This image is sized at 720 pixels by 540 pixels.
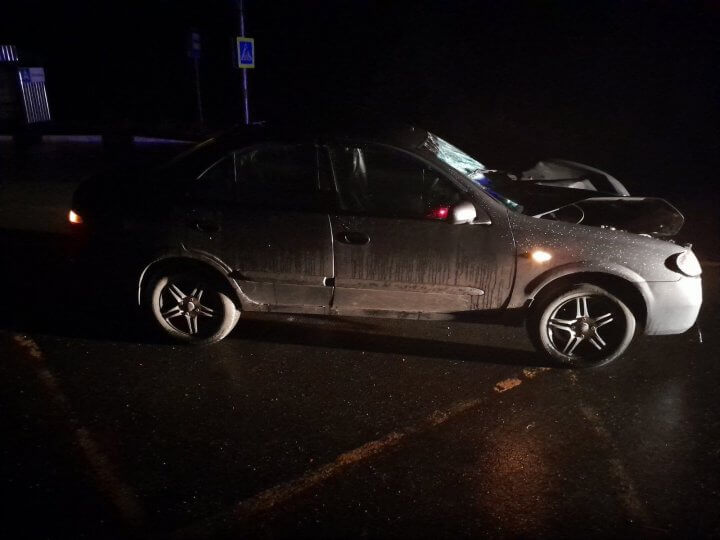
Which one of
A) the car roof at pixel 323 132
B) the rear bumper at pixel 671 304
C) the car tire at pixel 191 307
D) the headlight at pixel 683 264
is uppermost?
the car roof at pixel 323 132

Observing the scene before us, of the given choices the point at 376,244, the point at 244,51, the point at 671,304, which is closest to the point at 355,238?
the point at 376,244

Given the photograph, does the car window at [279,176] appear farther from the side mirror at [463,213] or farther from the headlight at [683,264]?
the headlight at [683,264]

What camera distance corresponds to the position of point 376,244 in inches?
152

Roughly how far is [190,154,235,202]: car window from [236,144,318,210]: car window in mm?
56

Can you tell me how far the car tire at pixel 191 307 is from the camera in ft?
13.7

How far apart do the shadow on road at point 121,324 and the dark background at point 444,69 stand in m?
5.71

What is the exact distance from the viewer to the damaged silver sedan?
150 inches

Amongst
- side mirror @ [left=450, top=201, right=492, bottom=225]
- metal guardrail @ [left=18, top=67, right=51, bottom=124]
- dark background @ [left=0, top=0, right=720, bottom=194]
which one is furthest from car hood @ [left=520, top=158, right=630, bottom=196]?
metal guardrail @ [left=18, top=67, right=51, bottom=124]

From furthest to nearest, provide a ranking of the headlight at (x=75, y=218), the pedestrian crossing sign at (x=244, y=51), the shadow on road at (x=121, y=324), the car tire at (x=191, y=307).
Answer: the pedestrian crossing sign at (x=244, y=51)
the shadow on road at (x=121, y=324)
the car tire at (x=191, y=307)
the headlight at (x=75, y=218)

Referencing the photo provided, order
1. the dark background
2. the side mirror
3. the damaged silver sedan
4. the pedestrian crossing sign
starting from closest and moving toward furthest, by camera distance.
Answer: the side mirror → the damaged silver sedan → the pedestrian crossing sign → the dark background

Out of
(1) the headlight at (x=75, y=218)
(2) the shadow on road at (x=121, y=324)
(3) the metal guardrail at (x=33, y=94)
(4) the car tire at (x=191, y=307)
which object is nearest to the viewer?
(1) the headlight at (x=75, y=218)

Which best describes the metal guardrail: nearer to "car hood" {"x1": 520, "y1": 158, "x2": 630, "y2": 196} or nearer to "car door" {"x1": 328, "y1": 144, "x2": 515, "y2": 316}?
"car hood" {"x1": 520, "y1": 158, "x2": 630, "y2": 196}

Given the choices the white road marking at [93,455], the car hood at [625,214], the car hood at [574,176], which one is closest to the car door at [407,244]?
the car hood at [625,214]

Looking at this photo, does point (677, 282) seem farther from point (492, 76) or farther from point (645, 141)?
point (492, 76)
